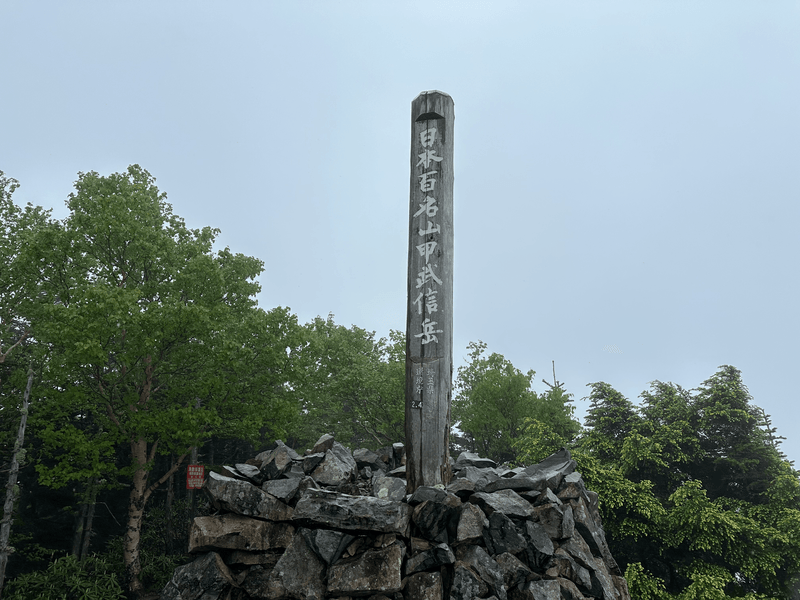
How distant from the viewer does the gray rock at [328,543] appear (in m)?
7.11

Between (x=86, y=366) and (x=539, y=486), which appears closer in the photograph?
(x=539, y=486)

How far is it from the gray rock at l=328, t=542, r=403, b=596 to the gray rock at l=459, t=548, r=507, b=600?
93cm

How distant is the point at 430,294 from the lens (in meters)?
8.96

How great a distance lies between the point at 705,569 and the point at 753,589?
1935 mm

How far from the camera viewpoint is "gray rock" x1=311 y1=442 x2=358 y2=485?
840cm

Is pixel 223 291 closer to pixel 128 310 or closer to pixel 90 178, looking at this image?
pixel 128 310

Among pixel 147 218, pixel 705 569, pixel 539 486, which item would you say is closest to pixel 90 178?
pixel 147 218

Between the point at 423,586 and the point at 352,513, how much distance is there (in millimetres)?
1302

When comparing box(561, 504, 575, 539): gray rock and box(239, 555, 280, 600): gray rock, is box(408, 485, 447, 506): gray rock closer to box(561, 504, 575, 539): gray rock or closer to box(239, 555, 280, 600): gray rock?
A: box(561, 504, 575, 539): gray rock

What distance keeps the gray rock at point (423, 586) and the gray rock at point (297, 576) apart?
1.15 meters

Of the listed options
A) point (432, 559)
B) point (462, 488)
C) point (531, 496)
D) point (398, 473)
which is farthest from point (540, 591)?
point (398, 473)

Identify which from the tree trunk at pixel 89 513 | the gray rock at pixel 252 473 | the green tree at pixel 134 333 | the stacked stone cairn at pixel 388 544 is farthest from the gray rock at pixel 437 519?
A: the tree trunk at pixel 89 513

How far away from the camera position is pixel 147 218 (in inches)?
605

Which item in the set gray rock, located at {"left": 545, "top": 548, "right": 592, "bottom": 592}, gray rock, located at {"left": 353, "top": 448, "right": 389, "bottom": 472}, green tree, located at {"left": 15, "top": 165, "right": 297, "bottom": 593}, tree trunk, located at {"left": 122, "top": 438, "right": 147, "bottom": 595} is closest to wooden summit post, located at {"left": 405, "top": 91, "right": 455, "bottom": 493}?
gray rock, located at {"left": 353, "top": 448, "right": 389, "bottom": 472}
